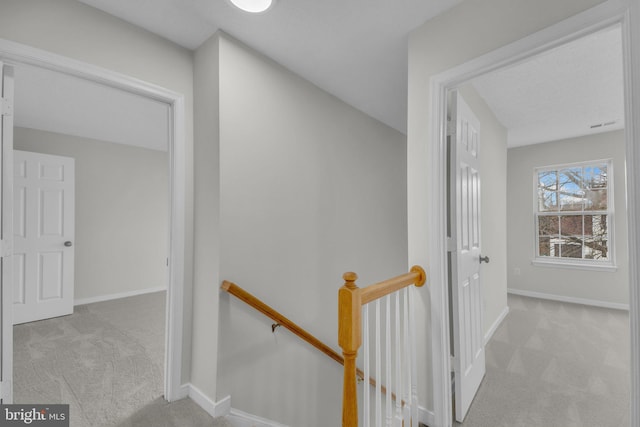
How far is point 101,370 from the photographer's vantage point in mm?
2170

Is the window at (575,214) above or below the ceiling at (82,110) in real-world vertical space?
below

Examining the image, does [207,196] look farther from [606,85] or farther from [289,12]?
[606,85]

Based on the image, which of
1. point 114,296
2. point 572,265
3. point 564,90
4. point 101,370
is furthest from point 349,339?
point 572,265

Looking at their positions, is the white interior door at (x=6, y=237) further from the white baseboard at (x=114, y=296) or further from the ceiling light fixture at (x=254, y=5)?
the white baseboard at (x=114, y=296)

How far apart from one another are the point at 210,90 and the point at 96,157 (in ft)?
11.4

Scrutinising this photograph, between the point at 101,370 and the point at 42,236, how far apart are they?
90.0 inches

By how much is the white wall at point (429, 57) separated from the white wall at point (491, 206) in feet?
2.97

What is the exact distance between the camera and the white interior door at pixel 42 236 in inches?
127

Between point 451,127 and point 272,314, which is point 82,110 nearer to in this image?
point 272,314

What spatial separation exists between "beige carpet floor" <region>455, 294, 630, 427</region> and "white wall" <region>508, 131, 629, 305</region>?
1.92 feet

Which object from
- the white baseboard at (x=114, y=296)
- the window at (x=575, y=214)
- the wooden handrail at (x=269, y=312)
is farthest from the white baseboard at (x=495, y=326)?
the white baseboard at (x=114, y=296)

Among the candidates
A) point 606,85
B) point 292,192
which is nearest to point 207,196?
point 292,192

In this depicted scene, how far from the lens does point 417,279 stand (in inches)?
62.9

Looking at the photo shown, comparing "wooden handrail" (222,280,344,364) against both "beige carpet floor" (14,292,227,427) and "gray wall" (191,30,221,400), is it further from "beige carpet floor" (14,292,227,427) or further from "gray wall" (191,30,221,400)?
"beige carpet floor" (14,292,227,427)
